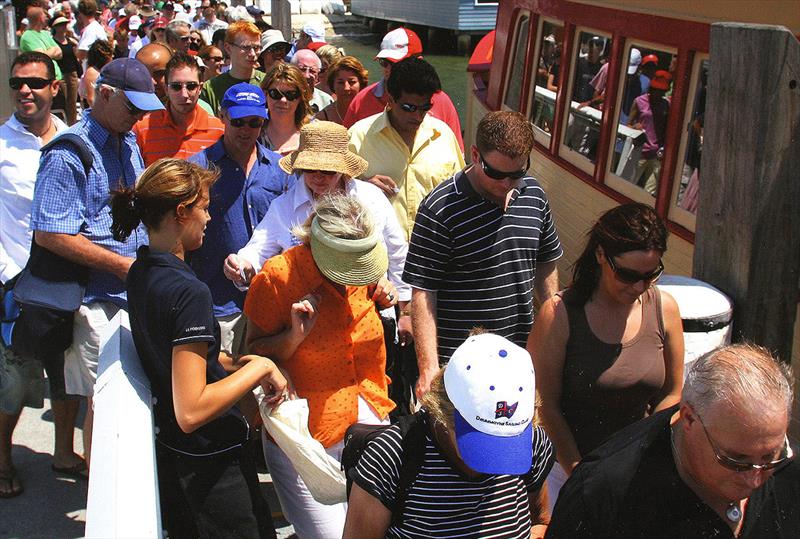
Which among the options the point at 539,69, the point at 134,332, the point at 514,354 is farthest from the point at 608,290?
the point at 539,69

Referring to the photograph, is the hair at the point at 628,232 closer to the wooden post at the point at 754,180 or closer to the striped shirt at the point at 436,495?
the wooden post at the point at 754,180

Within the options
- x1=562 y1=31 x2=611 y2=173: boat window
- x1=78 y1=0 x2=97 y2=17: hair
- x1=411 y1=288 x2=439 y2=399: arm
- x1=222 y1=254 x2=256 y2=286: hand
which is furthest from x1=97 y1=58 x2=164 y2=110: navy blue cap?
x1=78 y1=0 x2=97 y2=17: hair

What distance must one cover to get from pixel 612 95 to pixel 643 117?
17.5 inches

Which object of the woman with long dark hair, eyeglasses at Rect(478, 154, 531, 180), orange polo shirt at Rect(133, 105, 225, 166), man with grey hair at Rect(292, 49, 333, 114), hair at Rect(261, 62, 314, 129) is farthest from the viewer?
man with grey hair at Rect(292, 49, 333, 114)

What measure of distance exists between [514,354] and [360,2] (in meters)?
38.0

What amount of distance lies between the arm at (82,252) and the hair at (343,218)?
0.90m

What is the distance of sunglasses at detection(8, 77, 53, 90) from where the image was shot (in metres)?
4.59

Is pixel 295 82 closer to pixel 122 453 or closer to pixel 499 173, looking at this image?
pixel 499 173

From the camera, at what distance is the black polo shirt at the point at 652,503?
2188 mm

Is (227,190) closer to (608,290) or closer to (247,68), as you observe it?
(608,290)

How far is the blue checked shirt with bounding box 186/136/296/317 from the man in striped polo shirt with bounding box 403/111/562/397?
1.04 m

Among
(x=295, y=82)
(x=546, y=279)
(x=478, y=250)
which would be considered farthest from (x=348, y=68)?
(x=478, y=250)

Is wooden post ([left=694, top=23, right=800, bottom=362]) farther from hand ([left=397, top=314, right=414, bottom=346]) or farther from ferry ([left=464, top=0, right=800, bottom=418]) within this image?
hand ([left=397, top=314, right=414, bottom=346])

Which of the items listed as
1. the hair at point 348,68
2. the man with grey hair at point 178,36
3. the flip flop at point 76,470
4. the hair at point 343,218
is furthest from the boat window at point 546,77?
the flip flop at point 76,470
